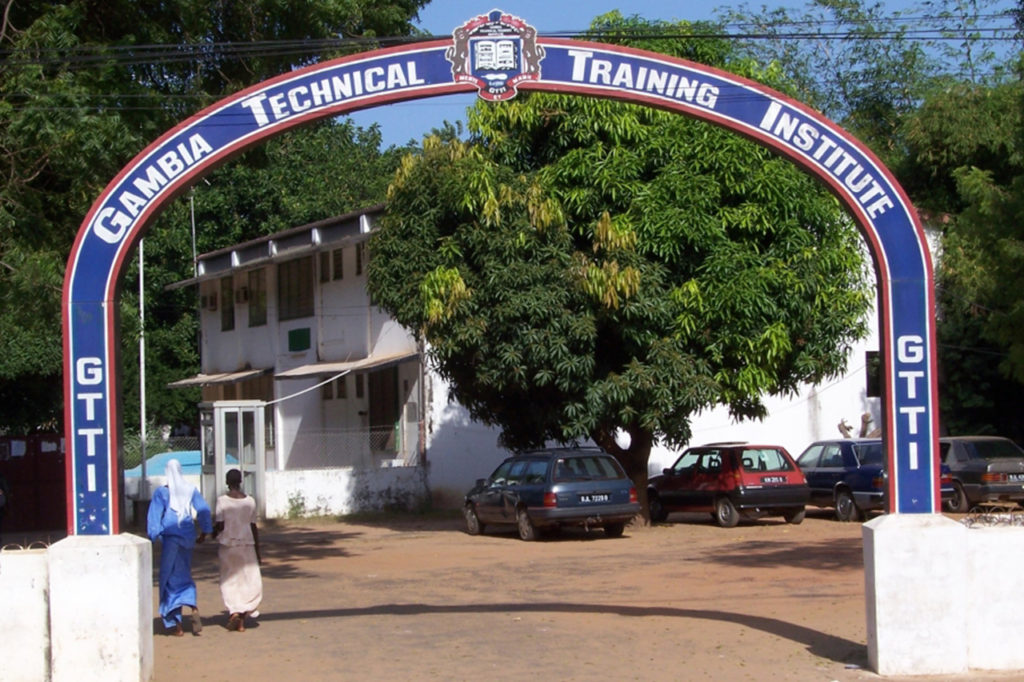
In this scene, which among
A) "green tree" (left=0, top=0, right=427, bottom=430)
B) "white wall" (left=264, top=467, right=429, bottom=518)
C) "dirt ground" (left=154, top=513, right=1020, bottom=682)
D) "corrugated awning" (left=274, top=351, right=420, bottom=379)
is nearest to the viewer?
"dirt ground" (left=154, top=513, right=1020, bottom=682)

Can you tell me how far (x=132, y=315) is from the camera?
642 inches

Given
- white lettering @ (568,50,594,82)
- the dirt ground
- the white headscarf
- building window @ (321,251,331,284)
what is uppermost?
building window @ (321,251,331,284)

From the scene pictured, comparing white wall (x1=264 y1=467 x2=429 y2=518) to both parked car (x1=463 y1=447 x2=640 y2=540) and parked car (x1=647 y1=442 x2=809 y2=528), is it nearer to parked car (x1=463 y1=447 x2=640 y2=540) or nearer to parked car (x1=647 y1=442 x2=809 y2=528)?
parked car (x1=463 y1=447 x2=640 y2=540)

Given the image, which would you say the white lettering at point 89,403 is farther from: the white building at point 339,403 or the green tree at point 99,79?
the white building at point 339,403

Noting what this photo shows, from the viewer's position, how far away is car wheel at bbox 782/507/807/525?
75.1 ft

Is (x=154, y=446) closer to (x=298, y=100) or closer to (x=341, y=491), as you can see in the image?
(x=341, y=491)

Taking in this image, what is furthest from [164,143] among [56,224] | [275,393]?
[275,393]

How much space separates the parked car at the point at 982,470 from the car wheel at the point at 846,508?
1916mm

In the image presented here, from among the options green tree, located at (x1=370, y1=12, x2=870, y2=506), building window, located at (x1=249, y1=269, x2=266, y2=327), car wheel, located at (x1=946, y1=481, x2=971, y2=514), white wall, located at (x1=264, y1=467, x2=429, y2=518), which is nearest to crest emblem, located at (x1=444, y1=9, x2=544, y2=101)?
green tree, located at (x1=370, y1=12, x2=870, y2=506)

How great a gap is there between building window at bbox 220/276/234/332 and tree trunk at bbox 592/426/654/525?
1627 centimetres

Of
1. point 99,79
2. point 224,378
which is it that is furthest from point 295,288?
point 99,79

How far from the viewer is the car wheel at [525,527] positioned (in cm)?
2098

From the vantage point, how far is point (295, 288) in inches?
1259

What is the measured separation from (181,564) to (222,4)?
8334 millimetres
